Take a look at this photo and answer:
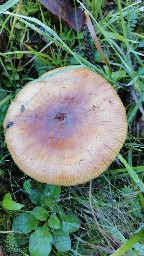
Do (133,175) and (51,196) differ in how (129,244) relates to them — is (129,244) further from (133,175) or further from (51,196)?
(51,196)

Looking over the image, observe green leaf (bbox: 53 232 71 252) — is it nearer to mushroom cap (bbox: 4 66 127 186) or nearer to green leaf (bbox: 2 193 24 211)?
green leaf (bbox: 2 193 24 211)

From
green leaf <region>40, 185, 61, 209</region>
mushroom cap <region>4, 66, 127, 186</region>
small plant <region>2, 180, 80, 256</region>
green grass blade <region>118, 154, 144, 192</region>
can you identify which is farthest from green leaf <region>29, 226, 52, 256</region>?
green grass blade <region>118, 154, 144, 192</region>

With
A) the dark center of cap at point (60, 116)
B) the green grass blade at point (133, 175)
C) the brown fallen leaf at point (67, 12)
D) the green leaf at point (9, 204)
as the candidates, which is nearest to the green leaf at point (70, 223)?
the green leaf at point (9, 204)

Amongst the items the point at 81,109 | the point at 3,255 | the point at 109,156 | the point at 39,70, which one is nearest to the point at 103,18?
the point at 39,70

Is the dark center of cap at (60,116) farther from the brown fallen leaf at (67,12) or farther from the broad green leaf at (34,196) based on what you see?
the brown fallen leaf at (67,12)

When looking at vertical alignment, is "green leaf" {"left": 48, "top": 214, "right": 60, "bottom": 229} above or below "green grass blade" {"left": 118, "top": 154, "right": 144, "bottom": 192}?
below

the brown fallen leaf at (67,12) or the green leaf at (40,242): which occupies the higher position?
the brown fallen leaf at (67,12)

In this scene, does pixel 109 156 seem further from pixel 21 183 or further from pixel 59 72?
pixel 21 183
